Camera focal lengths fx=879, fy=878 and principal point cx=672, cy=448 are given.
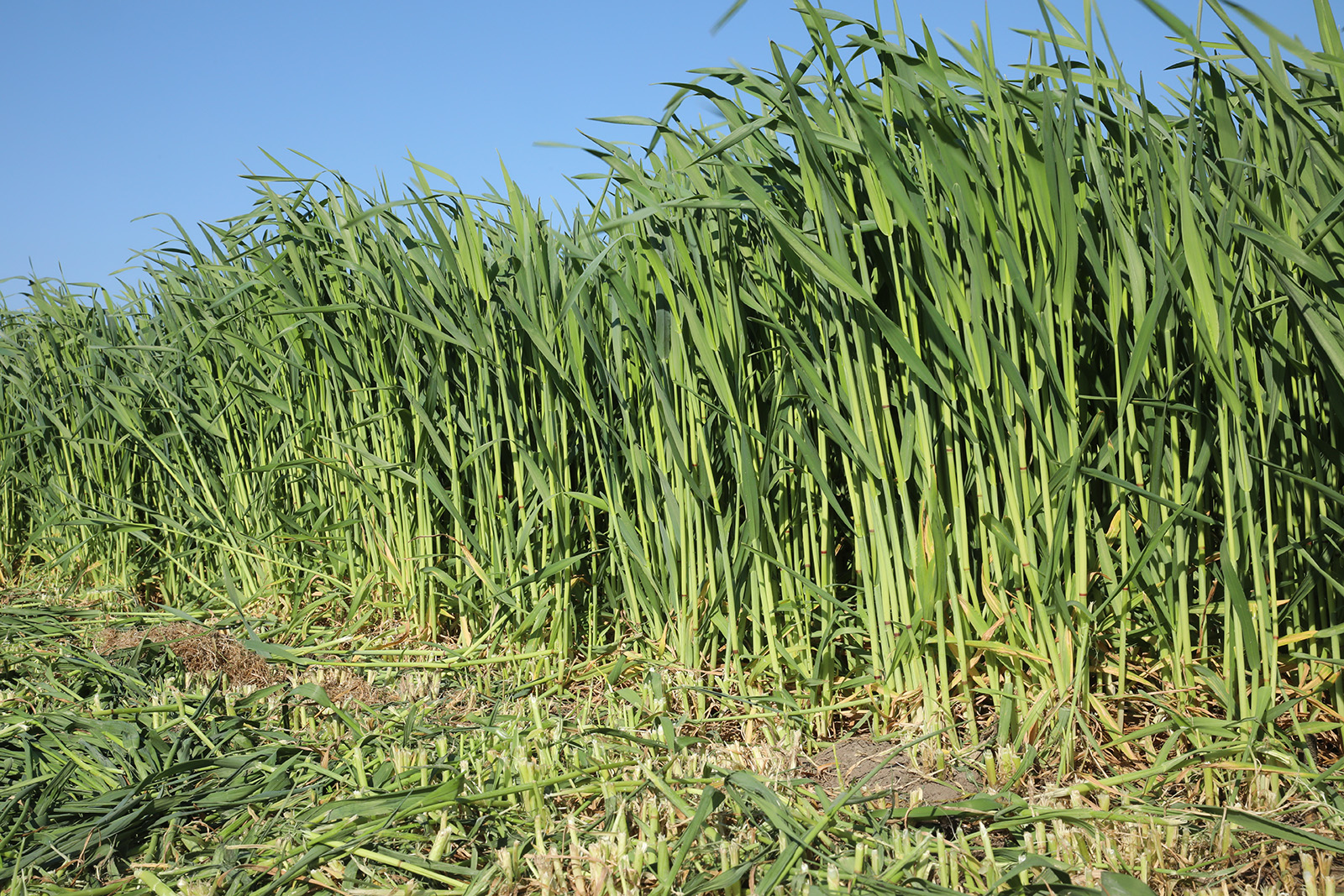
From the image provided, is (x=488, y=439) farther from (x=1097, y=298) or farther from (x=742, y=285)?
(x=1097, y=298)

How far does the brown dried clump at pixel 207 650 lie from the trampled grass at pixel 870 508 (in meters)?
0.09

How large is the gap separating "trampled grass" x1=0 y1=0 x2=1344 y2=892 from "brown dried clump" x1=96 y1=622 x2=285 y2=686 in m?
0.09

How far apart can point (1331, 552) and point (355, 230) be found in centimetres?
218

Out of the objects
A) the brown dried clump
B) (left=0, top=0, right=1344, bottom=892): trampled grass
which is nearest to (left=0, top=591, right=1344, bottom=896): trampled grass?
(left=0, top=0, right=1344, bottom=892): trampled grass

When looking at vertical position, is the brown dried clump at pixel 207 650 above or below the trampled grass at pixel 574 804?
above

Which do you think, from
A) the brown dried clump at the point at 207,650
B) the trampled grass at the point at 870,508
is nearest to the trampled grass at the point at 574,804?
the trampled grass at the point at 870,508

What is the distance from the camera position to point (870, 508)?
1549 millimetres

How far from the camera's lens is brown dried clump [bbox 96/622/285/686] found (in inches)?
85.2

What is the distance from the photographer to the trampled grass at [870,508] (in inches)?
49.5

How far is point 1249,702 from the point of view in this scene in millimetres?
1362

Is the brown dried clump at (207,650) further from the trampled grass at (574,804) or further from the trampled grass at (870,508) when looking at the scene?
the trampled grass at (574,804)

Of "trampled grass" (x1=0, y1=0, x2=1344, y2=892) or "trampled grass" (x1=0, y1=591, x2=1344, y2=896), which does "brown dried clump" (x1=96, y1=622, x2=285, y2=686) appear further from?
"trampled grass" (x1=0, y1=591, x2=1344, y2=896)

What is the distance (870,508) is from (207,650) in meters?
1.75

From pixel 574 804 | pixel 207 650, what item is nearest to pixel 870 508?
pixel 574 804
